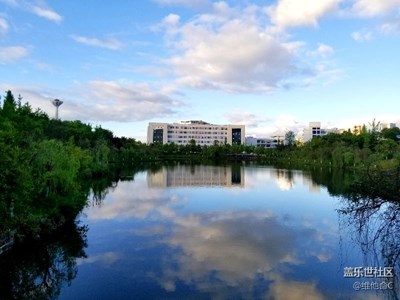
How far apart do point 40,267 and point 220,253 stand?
19.9ft

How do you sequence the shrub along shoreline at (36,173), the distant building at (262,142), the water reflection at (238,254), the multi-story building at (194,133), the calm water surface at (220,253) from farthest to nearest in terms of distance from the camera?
1. the distant building at (262,142)
2. the multi-story building at (194,133)
3. the shrub along shoreline at (36,173)
4. the water reflection at (238,254)
5. the calm water surface at (220,253)

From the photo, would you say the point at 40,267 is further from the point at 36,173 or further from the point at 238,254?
the point at 238,254

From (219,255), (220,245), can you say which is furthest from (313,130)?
(219,255)

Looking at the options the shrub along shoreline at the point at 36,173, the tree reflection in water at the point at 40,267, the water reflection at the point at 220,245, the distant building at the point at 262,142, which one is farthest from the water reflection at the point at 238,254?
the distant building at the point at 262,142

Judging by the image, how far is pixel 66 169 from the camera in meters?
18.6

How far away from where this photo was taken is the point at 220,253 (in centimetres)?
1334

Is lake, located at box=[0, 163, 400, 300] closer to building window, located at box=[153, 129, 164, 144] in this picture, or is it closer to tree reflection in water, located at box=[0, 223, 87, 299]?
tree reflection in water, located at box=[0, 223, 87, 299]

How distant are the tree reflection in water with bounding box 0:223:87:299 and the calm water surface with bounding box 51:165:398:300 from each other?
0.35m

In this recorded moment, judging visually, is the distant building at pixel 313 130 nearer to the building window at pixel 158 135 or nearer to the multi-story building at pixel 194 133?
the multi-story building at pixel 194 133

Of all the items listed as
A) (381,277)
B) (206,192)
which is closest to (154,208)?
(206,192)

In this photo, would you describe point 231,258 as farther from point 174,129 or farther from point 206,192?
point 174,129

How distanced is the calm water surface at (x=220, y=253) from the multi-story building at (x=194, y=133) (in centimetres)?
9913

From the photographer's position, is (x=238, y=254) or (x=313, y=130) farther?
(x=313, y=130)

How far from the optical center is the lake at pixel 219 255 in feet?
31.6
